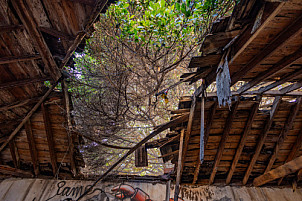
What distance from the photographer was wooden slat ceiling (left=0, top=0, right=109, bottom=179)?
7.47ft

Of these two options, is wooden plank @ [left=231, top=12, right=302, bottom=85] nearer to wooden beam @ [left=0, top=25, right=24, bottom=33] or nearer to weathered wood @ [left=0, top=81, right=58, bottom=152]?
wooden beam @ [left=0, top=25, right=24, bottom=33]

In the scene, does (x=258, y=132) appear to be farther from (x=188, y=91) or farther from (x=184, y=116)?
(x=188, y=91)

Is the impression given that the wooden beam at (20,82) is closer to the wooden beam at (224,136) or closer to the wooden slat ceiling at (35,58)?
the wooden slat ceiling at (35,58)

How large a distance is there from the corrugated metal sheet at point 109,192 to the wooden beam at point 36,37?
292cm

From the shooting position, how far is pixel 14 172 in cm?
428

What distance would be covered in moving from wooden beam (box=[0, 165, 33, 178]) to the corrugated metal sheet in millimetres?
124

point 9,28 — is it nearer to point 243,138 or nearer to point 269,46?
point 269,46

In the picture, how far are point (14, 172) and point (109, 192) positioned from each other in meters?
2.54

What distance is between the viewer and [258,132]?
12.5ft

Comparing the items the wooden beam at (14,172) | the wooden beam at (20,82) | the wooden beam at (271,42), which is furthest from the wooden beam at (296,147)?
the wooden beam at (14,172)

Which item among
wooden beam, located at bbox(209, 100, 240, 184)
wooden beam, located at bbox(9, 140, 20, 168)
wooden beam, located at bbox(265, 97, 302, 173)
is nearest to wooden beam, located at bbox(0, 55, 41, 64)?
wooden beam, located at bbox(9, 140, 20, 168)

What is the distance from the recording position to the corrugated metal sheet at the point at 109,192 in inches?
160

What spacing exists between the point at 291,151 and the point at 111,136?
4482 millimetres

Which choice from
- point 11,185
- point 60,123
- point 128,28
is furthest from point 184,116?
point 11,185
